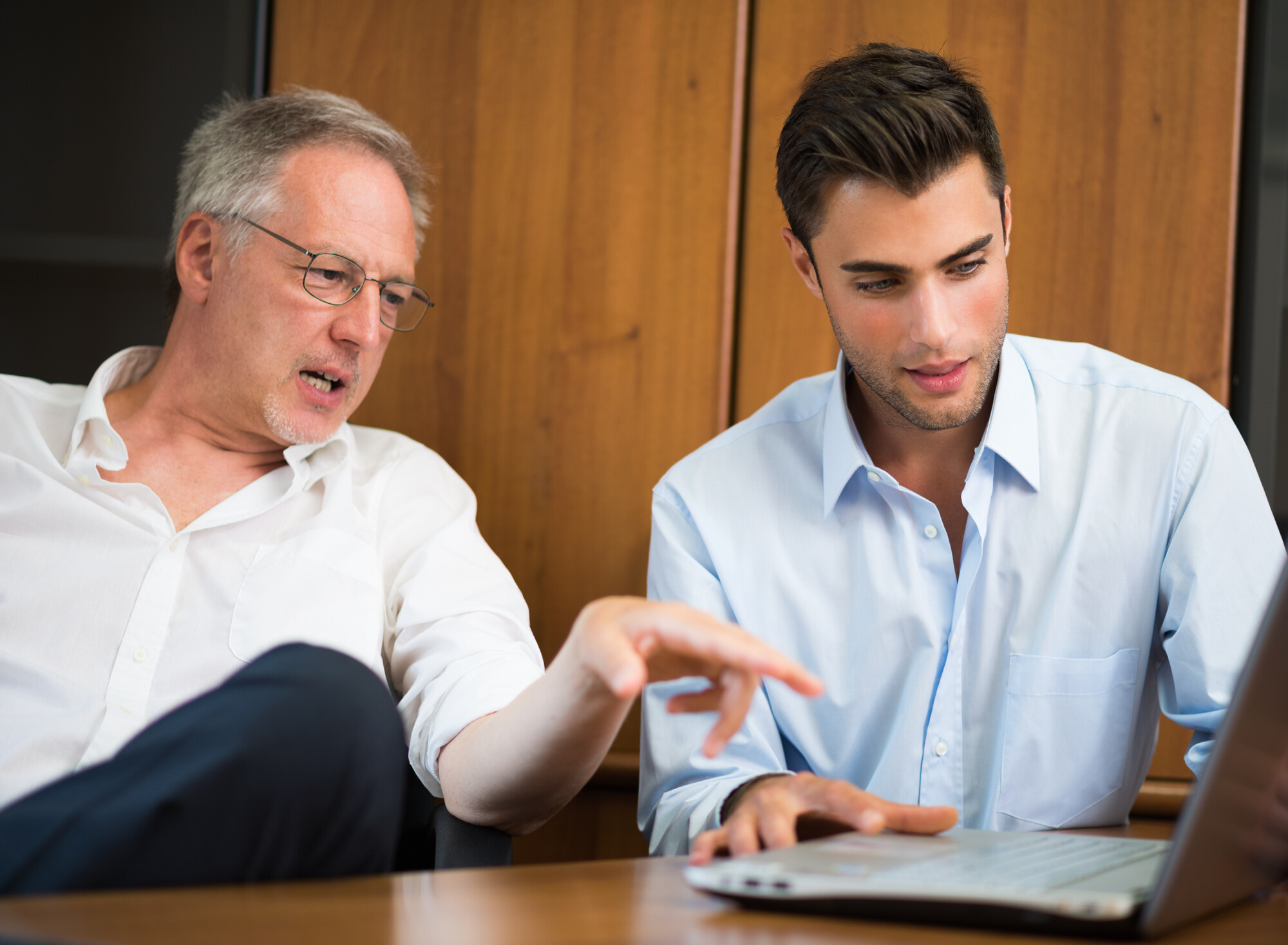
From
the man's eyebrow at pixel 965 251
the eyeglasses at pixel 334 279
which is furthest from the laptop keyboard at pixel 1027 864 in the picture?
the eyeglasses at pixel 334 279

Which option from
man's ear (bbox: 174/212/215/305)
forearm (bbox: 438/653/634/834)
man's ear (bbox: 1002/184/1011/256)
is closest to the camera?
forearm (bbox: 438/653/634/834)

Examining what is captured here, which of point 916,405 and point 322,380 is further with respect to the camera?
point 322,380

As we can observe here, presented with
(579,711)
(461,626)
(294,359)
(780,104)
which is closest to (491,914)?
(579,711)

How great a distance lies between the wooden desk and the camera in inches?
17.9

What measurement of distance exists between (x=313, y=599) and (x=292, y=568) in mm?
52

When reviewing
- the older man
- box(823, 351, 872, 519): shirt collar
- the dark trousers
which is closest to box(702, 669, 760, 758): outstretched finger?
the older man

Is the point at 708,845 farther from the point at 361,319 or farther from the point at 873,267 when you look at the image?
the point at 361,319

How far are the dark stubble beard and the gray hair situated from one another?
762mm

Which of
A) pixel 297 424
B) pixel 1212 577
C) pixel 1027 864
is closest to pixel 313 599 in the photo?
pixel 297 424

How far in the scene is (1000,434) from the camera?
1.27m

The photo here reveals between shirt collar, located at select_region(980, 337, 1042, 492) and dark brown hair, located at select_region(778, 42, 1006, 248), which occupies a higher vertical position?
dark brown hair, located at select_region(778, 42, 1006, 248)

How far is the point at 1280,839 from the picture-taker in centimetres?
61

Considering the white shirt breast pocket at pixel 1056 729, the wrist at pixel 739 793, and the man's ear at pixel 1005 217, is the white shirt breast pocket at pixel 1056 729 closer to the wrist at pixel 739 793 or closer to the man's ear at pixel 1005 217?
the wrist at pixel 739 793

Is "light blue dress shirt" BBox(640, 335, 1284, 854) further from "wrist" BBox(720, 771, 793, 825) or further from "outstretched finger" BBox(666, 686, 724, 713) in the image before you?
"outstretched finger" BBox(666, 686, 724, 713)
